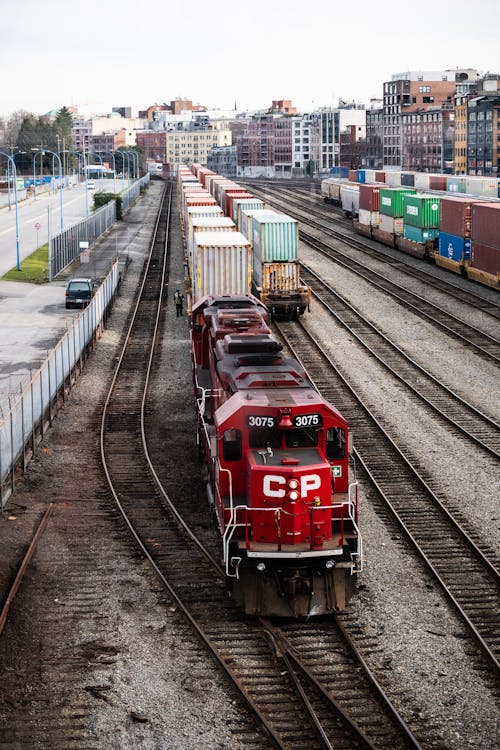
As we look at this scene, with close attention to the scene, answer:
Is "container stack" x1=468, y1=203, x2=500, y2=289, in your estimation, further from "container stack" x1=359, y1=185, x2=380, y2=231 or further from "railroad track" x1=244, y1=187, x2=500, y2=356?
"container stack" x1=359, y1=185, x2=380, y2=231

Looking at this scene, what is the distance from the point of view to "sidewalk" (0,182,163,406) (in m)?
38.4

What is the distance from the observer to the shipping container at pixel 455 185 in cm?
9131

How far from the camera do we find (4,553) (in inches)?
789

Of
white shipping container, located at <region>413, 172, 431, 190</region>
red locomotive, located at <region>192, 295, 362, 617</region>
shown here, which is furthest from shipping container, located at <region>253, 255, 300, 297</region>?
white shipping container, located at <region>413, 172, 431, 190</region>

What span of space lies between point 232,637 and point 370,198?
236 ft

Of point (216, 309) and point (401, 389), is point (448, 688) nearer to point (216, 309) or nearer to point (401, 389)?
point (216, 309)

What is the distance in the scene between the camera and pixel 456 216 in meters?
61.3

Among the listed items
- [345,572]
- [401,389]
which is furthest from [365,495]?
[401,389]

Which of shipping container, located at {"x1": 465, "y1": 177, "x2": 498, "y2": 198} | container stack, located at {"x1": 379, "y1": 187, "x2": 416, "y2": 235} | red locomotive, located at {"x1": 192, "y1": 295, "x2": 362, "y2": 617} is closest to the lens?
red locomotive, located at {"x1": 192, "y1": 295, "x2": 362, "y2": 617}

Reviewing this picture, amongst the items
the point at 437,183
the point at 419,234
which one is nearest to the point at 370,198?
the point at 419,234

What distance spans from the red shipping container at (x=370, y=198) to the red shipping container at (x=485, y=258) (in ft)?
83.0

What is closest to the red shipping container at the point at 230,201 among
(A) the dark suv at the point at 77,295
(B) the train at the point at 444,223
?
(B) the train at the point at 444,223

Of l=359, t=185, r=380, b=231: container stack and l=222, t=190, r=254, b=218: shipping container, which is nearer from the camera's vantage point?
l=222, t=190, r=254, b=218: shipping container

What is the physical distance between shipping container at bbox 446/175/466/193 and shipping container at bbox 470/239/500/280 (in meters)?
33.9
